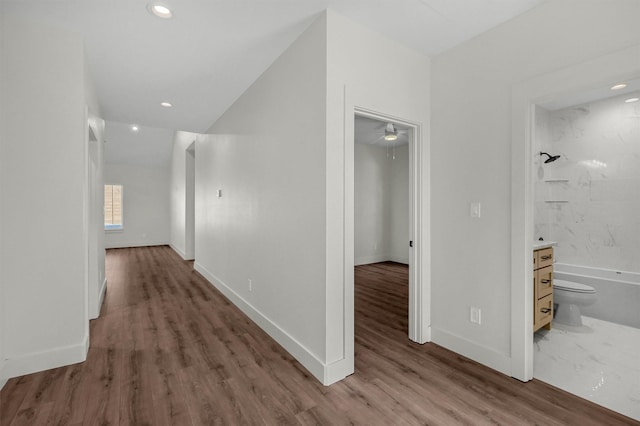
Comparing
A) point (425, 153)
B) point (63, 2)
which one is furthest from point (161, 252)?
point (425, 153)

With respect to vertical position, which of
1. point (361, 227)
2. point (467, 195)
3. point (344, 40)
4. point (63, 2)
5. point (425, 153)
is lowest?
point (361, 227)

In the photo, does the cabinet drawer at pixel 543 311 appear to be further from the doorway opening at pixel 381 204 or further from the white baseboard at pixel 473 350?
the doorway opening at pixel 381 204

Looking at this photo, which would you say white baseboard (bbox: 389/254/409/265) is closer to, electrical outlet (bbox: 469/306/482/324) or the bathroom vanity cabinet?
the bathroom vanity cabinet

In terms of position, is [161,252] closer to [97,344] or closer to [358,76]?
[97,344]

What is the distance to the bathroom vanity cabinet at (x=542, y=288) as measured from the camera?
265cm

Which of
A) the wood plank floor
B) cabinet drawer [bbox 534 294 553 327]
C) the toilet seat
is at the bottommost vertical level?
the wood plank floor

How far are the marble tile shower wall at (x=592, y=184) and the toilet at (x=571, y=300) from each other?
1004 mm

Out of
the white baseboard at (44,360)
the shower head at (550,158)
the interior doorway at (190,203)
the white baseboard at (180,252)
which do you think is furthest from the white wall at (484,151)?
the white baseboard at (180,252)

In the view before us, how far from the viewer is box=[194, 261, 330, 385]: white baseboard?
6.93 ft

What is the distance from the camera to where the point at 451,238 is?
261 cm

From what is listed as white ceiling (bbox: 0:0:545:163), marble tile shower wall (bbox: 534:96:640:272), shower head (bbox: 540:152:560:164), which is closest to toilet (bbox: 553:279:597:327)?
marble tile shower wall (bbox: 534:96:640:272)

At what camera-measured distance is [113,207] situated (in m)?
9.40

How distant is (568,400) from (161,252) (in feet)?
29.7

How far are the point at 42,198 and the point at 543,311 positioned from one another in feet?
14.6
